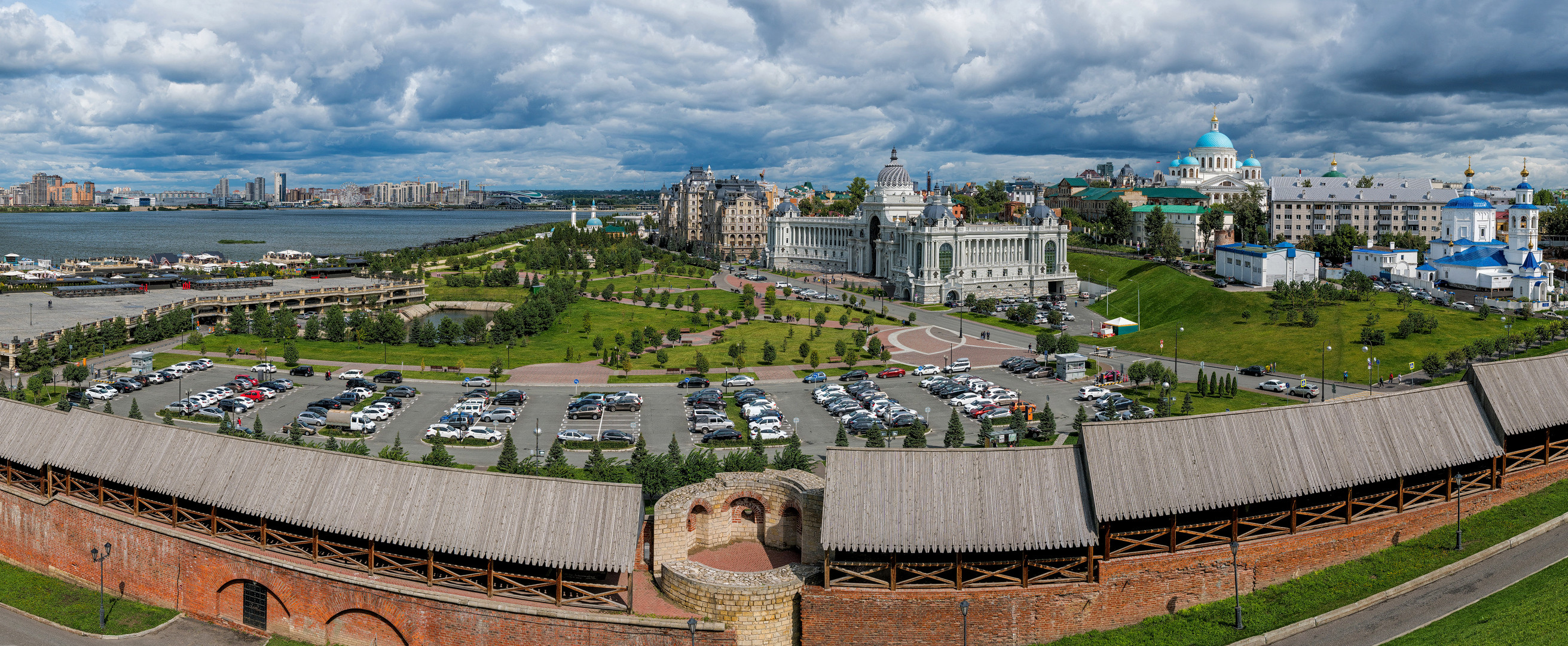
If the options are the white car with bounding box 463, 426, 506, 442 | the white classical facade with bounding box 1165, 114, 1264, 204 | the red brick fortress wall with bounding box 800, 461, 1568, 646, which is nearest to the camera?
the red brick fortress wall with bounding box 800, 461, 1568, 646

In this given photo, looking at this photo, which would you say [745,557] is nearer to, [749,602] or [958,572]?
[749,602]

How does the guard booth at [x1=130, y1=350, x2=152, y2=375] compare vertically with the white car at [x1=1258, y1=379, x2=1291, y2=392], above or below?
above

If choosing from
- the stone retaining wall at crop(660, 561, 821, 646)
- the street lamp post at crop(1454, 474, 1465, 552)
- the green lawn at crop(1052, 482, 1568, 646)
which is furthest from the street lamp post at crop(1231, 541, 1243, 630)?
the stone retaining wall at crop(660, 561, 821, 646)

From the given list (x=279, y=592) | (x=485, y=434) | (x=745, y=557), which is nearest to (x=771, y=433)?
(x=485, y=434)

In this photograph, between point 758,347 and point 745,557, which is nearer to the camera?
point 745,557

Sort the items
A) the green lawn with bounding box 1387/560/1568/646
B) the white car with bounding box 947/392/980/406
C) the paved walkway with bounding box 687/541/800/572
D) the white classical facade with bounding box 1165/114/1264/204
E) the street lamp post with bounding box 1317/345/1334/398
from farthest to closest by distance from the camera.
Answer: the white classical facade with bounding box 1165/114/1264/204 < the street lamp post with bounding box 1317/345/1334/398 < the white car with bounding box 947/392/980/406 < the paved walkway with bounding box 687/541/800/572 < the green lawn with bounding box 1387/560/1568/646

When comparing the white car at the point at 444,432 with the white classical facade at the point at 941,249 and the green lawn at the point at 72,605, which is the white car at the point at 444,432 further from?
the white classical facade at the point at 941,249

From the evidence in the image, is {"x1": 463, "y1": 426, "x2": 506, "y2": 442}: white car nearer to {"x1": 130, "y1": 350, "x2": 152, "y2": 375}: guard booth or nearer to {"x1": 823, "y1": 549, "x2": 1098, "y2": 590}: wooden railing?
{"x1": 130, "y1": 350, "x2": 152, "y2": 375}: guard booth
